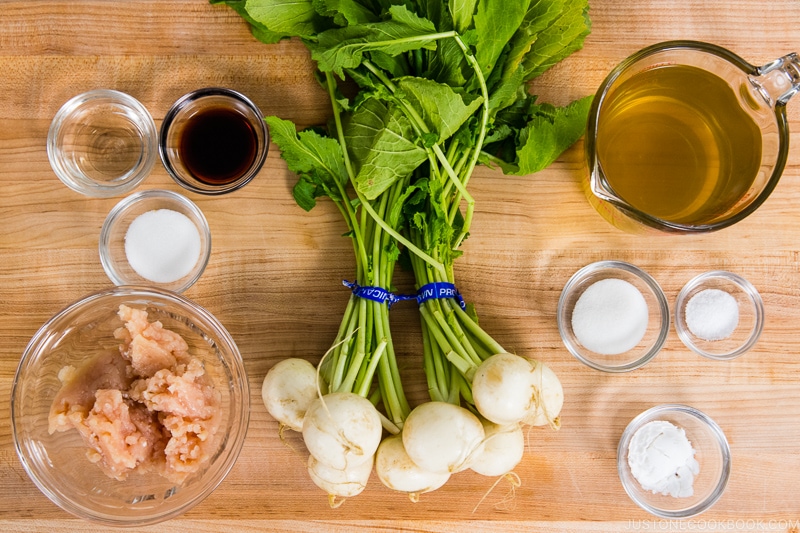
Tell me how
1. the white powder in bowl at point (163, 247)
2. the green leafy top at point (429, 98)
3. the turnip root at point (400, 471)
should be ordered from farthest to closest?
1. the white powder in bowl at point (163, 247)
2. the turnip root at point (400, 471)
3. the green leafy top at point (429, 98)

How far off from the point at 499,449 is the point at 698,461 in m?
0.50

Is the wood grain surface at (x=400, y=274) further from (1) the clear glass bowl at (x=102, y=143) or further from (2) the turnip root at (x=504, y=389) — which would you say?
(2) the turnip root at (x=504, y=389)

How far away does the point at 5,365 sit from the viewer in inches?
51.4

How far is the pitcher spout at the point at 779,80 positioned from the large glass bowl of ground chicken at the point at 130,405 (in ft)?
3.76

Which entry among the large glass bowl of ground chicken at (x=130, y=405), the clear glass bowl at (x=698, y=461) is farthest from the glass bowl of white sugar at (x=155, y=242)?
the clear glass bowl at (x=698, y=461)

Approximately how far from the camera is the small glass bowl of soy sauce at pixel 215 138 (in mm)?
1288

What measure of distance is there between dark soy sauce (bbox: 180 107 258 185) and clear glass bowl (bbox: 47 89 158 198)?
0.25 ft

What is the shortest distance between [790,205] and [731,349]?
0.35 meters

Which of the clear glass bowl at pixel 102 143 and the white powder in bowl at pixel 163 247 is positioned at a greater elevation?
the clear glass bowl at pixel 102 143

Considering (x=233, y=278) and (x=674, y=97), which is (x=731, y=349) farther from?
(x=233, y=278)

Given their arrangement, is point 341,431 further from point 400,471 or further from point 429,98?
point 429,98

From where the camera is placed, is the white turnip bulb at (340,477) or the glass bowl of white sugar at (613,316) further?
the glass bowl of white sugar at (613,316)

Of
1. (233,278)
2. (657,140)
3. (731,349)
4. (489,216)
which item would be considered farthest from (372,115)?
(731,349)

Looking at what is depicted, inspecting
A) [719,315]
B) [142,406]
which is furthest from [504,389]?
[142,406]
